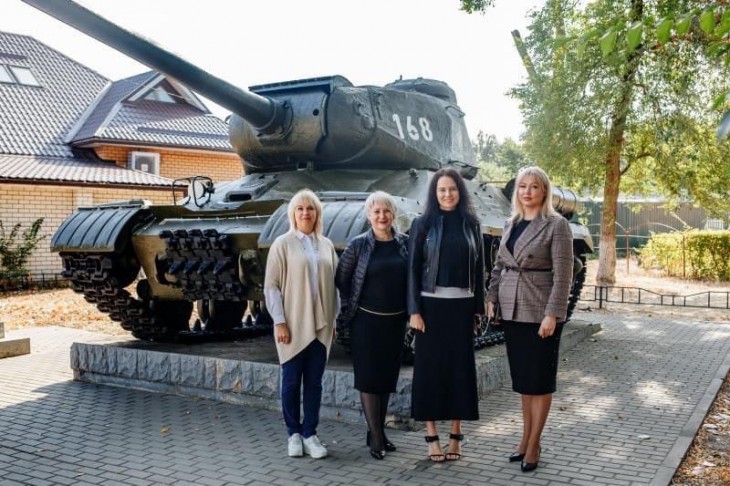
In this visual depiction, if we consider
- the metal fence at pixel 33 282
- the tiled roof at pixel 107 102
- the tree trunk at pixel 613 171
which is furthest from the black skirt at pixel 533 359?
the tiled roof at pixel 107 102

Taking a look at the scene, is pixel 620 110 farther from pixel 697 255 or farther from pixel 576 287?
pixel 697 255

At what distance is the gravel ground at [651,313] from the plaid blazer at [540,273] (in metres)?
1.41

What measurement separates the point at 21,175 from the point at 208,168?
6.33 metres

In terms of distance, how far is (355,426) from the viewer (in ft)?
21.9

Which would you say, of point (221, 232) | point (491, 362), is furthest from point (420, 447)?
point (221, 232)

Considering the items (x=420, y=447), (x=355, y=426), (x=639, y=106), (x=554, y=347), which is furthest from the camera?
(x=639, y=106)

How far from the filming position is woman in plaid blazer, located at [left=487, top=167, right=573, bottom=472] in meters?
5.25

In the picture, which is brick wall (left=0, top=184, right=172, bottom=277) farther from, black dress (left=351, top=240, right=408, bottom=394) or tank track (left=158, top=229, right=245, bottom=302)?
black dress (left=351, top=240, right=408, bottom=394)

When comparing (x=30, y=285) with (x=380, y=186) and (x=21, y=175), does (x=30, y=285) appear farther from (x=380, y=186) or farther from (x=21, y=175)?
(x=380, y=186)

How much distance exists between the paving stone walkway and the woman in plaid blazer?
0.52m

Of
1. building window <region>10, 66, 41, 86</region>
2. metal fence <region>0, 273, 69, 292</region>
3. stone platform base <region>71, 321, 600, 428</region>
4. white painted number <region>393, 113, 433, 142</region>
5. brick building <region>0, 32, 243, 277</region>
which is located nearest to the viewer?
stone platform base <region>71, 321, 600, 428</region>

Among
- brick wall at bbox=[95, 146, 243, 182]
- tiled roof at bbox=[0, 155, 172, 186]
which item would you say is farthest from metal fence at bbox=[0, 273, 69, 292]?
brick wall at bbox=[95, 146, 243, 182]

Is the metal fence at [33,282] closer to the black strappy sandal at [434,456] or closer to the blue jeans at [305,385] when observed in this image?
Result: the blue jeans at [305,385]

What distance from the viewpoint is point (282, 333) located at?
5.59m
